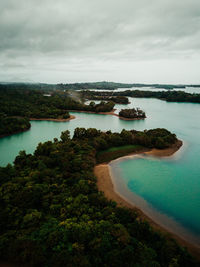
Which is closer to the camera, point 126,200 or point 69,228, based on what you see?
point 69,228

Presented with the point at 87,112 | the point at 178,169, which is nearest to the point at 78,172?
the point at 178,169

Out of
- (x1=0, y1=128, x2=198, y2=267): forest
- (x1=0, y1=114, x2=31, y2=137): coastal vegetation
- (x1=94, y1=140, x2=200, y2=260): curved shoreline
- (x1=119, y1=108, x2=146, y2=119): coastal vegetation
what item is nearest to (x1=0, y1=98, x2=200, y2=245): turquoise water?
(x1=94, y1=140, x2=200, y2=260): curved shoreline

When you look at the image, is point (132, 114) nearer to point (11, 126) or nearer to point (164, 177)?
point (11, 126)

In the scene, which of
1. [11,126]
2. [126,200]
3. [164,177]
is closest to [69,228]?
[126,200]

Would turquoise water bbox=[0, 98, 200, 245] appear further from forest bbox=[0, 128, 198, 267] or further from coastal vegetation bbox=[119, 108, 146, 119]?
coastal vegetation bbox=[119, 108, 146, 119]

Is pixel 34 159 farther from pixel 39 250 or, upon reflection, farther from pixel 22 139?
pixel 22 139
